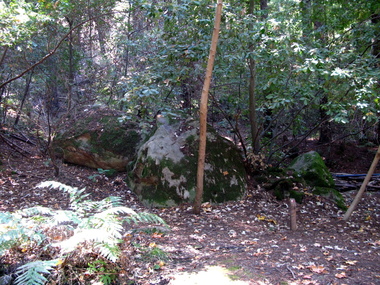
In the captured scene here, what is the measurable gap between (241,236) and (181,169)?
2.00 meters

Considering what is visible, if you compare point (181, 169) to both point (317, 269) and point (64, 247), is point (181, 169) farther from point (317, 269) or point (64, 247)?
point (64, 247)

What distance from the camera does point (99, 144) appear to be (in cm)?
784

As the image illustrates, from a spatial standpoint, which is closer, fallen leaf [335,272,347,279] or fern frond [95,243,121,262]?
fern frond [95,243,121,262]

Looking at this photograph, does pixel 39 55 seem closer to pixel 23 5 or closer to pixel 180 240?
pixel 23 5

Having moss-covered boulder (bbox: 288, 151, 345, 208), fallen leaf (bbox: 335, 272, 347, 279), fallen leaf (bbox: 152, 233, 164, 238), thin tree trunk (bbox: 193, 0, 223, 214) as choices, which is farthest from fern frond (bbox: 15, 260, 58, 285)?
moss-covered boulder (bbox: 288, 151, 345, 208)

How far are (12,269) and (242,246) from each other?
284cm

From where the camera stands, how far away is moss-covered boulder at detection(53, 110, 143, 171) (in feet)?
25.5

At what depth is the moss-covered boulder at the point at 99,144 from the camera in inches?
306

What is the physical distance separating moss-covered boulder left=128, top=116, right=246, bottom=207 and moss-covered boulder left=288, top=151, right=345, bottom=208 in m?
1.65

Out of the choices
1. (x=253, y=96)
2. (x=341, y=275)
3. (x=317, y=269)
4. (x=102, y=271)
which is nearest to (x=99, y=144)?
(x=253, y=96)

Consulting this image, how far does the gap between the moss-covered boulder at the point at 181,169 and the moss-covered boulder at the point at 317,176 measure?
5.41ft

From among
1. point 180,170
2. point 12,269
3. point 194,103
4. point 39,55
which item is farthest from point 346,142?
point 12,269

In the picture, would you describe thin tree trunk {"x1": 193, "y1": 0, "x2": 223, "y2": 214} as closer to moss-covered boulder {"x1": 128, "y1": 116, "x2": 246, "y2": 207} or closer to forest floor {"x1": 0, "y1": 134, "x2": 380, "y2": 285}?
forest floor {"x1": 0, "y1": 134, "x2": 380, "y2": 285}

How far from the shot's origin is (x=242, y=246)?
4.52 m
